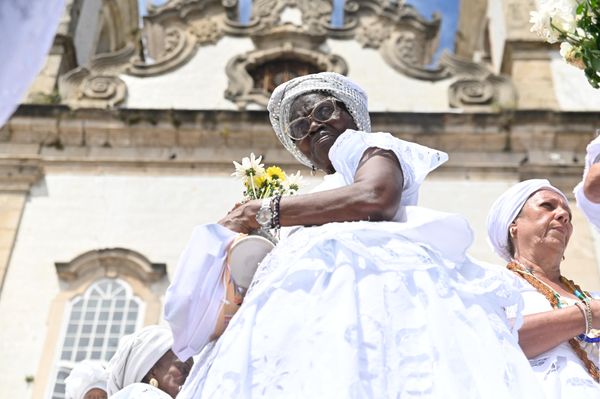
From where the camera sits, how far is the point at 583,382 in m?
3.10

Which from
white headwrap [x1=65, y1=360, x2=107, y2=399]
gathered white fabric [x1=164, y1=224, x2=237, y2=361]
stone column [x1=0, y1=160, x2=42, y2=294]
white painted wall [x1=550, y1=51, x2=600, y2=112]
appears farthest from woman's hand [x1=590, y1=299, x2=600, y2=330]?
white painted wall [x1=550, y1=51, x2=600, y2=112]

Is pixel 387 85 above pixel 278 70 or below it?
below

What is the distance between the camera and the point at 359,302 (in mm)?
2434

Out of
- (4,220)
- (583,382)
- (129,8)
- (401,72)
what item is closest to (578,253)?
(401,72)

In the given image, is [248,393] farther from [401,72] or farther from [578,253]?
[401,72]

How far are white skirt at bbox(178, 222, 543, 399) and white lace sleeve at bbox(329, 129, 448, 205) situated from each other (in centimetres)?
32

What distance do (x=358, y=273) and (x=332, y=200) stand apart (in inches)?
14.1

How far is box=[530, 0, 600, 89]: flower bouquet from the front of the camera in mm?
3264

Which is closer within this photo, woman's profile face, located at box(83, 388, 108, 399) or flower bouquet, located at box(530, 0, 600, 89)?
flower bouquet, located at box(530, 0, 600, 89)

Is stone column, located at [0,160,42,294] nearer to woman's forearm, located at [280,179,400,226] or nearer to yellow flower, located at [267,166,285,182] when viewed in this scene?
yellow flower, located at [267,166,285,182]

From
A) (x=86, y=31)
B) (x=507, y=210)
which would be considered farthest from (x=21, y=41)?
(x=86, y=31)

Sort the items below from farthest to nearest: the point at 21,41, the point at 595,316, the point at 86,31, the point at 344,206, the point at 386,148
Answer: the point at 86,31
the point at 595,316
the point at 386,148
the point at 344,206
the point at 21,41

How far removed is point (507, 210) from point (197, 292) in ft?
5.43

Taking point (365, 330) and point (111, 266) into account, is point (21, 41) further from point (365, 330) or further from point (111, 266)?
point (111, 266)
